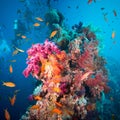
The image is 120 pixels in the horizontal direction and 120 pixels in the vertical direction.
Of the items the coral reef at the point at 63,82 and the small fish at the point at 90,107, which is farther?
the small fish at the point at 90,107

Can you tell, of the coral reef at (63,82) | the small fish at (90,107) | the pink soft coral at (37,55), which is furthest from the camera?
the small fish at (90,107)

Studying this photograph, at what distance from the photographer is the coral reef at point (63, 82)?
21.6 feet

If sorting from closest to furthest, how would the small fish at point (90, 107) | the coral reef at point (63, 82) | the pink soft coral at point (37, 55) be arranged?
1. the coral reef at point (63, 82)
2. the pink soft coral at point (37, 55)
3. the small fish at point (90, 107)

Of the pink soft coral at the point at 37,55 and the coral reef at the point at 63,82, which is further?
the pink soft coral at the point at 37,55

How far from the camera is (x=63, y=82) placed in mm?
6887

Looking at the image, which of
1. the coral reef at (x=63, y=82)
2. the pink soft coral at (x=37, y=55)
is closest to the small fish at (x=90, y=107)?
the coral reef at (x=63, y=82)

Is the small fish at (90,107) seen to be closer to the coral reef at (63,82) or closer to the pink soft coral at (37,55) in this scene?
the coral reef at (63,82)

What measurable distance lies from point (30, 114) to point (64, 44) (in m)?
4.24

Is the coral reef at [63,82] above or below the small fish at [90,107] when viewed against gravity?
above

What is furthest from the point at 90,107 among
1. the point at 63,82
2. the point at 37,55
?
the point at 37,55

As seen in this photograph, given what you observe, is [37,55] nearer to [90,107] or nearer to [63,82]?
[63,82]

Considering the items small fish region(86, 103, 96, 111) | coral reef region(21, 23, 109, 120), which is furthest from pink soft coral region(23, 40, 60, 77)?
small fish region(86, 103, 96, 111)

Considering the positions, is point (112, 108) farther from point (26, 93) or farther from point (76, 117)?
point (26, 93)

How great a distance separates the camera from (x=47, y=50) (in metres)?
7.14
